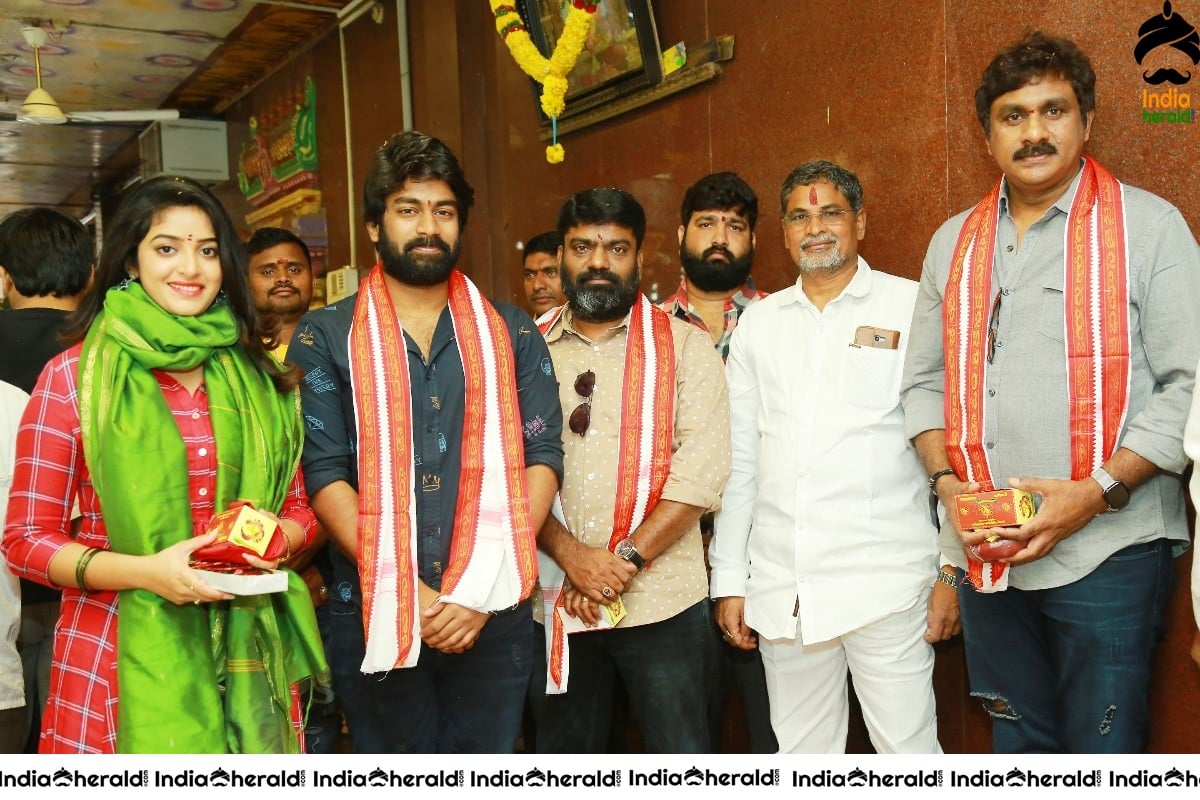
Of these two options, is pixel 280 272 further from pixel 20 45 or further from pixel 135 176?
pixel 135 176

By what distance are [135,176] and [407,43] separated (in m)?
5.39

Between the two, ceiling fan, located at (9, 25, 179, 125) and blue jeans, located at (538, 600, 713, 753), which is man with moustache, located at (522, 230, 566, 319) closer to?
blue jeans, located at (538, 600, 713, 753)

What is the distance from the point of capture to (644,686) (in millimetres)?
2584

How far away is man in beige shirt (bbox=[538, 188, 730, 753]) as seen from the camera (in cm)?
256

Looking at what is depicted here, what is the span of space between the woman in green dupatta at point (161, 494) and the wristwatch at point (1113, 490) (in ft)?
5.28

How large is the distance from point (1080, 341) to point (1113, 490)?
1.01 ft

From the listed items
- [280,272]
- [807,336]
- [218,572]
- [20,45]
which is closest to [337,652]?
[218,572]

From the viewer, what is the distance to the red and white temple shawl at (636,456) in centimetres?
258

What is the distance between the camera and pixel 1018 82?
2.22 metres

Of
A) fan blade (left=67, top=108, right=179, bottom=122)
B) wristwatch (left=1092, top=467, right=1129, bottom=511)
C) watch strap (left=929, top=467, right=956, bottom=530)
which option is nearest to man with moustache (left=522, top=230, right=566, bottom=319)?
watch strap (left=929, top=467, right=956, bottom=530)

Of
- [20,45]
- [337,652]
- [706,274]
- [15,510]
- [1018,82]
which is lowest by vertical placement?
[337,652]

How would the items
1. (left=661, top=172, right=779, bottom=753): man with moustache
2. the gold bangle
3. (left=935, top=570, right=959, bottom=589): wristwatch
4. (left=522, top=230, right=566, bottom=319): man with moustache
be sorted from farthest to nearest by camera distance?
(left=522, top=230, right=566, bottom=319): man with moustache → (left=661, top=172, right=779, bottom=753): man with moustache → (left=935, top=570, right=959, bottom=589): wristwatch → the gold bangle

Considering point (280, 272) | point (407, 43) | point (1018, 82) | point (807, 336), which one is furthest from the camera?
point (407, 43)

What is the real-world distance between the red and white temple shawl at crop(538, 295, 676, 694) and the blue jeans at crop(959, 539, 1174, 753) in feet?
2.73
